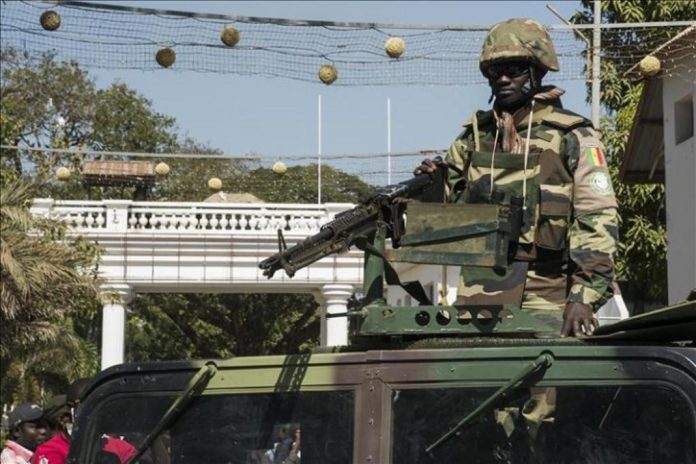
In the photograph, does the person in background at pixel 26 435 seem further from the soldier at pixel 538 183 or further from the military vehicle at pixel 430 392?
the military vehicle at pixel 430 392

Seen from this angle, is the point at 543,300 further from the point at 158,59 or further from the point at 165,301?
the point at 165,301

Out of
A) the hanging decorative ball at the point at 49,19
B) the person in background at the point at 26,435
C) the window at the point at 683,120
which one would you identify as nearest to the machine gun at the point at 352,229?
the person in background at the point at 26,435

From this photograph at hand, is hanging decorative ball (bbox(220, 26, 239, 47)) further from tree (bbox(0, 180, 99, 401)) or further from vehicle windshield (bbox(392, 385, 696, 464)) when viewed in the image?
vehicle windshield (bbox(392, 385, 696, 464))

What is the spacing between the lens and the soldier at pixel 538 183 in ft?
17.7

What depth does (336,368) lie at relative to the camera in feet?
14.8

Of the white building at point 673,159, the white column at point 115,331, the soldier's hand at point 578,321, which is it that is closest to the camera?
the soldier's hand at point 578,321

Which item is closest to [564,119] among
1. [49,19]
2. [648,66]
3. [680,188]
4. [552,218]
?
[552,218]

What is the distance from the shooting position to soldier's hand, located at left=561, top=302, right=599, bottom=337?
16.5ft

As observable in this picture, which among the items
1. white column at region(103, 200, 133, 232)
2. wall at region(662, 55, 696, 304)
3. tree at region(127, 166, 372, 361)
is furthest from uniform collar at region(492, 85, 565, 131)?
tree at region(127, 166, 372, 361)

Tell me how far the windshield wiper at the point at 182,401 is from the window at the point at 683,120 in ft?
53.0

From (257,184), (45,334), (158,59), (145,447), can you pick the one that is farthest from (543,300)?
(257,184)

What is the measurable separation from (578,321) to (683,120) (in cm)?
1567

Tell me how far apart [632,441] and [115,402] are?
1.48 m

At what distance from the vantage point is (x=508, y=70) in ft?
18.5
